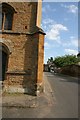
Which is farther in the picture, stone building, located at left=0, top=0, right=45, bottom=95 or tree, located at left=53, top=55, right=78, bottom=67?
tree, located at left=53, top=55, right=78, bottom=67

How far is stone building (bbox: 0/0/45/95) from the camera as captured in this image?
1318 centimetres

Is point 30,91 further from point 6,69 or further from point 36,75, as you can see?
point 6,69

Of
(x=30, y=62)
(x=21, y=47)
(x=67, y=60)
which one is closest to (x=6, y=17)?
(x=21, y=47)

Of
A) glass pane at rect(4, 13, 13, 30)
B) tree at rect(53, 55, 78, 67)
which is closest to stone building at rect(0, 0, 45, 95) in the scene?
glass pane at rect(4, 13, 13, 30)

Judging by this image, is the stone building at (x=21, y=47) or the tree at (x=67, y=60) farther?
the tree at (x=67, y=60)

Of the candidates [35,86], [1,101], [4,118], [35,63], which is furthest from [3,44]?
[4,118]

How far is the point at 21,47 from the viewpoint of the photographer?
1353 centimetres

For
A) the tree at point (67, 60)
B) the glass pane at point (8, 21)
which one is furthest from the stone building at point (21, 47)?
the tree at point (67, 60)

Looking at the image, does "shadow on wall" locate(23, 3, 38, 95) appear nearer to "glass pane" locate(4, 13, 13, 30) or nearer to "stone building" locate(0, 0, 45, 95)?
"stone building" locate(0, 0, 45, 95)

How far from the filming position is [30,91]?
43.2 ft

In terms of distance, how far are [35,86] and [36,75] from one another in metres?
0.72

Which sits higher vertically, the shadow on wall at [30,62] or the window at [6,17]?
the window at [6,17]

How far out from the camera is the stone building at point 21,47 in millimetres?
13180

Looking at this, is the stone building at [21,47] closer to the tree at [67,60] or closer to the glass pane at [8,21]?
the glass pane at [8,21]
